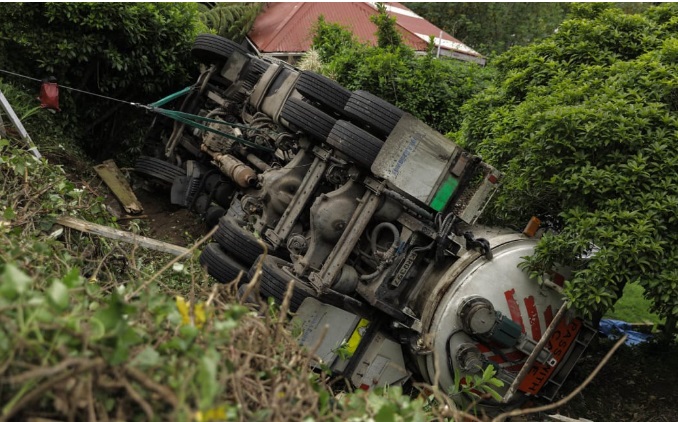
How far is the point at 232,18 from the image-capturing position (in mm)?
14688

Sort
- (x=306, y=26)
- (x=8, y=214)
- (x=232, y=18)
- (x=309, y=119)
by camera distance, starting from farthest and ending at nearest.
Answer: (x=306, y=26)
(x=232, y=18)
(x=309, y=119)
(x=8, y=214)

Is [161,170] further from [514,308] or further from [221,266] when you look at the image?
[514,308]

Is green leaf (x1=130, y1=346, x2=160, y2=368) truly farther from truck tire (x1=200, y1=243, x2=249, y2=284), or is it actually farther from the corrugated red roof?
the corrugated red roof

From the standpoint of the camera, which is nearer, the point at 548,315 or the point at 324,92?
the point at 548,315

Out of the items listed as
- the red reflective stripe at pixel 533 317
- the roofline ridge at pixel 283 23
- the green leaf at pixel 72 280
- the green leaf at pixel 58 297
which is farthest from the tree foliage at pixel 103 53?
the green leaf at pixel 58 297

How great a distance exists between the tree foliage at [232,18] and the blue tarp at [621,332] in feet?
31.8

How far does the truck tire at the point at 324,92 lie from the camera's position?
6.21m

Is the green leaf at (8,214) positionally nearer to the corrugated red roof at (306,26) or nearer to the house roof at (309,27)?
the house roof at (309,27)

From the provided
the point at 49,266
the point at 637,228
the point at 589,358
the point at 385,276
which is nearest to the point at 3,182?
the point at 49,266

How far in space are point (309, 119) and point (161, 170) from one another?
12.3ft

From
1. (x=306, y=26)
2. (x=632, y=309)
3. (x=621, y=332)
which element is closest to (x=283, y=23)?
(x=306, y=26)

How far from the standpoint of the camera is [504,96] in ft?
24.6

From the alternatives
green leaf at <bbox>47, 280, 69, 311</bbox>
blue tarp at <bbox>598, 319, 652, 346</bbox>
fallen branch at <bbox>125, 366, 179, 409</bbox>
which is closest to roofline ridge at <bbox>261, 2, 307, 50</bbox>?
blue tarp at <bbox>598, 319, 652, 346</bbox>

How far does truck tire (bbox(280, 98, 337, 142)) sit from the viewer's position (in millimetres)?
6043
